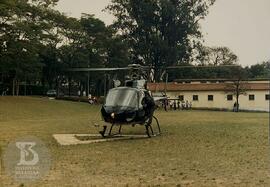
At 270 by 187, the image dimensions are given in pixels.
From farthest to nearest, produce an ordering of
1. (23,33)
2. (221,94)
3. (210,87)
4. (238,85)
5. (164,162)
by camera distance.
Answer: (210,87) → (221,94) → (238,85) → (23,33) → (164,162)

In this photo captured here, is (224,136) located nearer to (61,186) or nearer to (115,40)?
(61,186)

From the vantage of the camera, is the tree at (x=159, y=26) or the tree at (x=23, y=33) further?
the tree at (x=159, y=26)

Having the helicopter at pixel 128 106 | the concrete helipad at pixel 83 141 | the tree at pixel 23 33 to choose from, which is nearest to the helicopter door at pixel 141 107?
the helicopter at pixel 128 106

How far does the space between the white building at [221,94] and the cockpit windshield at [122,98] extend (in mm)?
41131

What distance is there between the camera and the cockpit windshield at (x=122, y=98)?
17.7m

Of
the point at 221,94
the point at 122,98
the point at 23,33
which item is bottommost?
the point at 122,98

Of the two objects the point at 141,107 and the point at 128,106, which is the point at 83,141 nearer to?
the point at 128,106

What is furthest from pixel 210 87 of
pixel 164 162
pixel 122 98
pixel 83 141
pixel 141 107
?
pixel 164 162

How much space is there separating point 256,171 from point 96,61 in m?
50.7

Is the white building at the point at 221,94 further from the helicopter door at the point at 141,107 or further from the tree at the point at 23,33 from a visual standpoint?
the helicopter door at the point at 141,107

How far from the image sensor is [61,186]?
336 inches

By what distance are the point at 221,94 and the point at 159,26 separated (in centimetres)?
1137

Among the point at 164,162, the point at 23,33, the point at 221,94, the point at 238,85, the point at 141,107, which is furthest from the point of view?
the point at 221,94

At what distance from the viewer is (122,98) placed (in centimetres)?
1781
